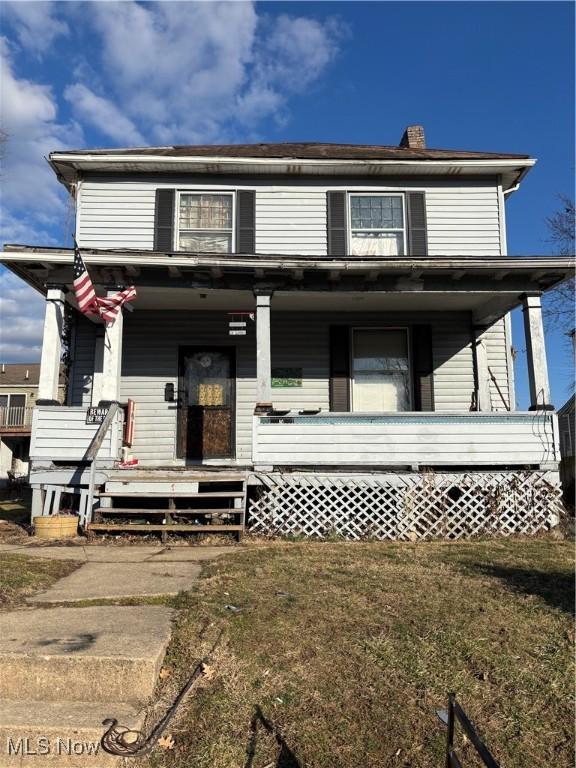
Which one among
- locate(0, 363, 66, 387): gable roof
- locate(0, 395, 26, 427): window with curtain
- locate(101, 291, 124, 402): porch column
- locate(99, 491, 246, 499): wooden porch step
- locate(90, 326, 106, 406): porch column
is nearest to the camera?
locate(99, 491, 246, 499): wooden porch step

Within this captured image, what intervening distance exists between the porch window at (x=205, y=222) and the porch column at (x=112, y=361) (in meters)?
2.30

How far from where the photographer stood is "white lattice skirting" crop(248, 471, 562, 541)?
25.2 ft

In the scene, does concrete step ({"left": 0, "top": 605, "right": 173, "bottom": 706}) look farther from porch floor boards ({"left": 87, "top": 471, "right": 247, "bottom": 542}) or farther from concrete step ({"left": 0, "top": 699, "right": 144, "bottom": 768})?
porch floor boards ({"left": 87, "top": 471, "right": 247, "bottom": 542})

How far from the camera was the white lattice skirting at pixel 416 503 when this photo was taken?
7.67m

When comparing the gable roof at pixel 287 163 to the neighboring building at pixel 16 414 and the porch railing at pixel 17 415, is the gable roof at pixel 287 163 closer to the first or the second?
the neighboring building at pixel 16 414

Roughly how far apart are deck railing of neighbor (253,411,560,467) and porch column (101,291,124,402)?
2.21 m

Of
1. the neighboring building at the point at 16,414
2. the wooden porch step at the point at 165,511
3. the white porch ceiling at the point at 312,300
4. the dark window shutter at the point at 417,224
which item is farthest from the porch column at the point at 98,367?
the neighboring building at the point at 16,414

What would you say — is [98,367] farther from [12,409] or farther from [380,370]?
[12,409]

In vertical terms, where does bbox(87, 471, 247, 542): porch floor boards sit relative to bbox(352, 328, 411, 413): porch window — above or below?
below

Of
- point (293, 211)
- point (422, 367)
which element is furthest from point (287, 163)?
point (422, 367)

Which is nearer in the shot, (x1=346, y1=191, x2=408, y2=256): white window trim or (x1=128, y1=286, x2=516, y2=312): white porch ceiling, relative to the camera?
(x1=128, y1=286, x2=516, y2=312): white porch ceiling

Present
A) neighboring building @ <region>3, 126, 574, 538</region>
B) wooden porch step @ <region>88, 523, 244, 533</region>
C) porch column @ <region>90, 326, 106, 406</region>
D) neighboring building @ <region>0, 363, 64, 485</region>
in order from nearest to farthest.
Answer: wooden porch step @ <region>88, 523, 244, 533</region>
neighboring building @ <region>3, 126, 574, 538</region>
porch column @ <region>90, 326, 106, 406</region>
neighboring building @ <region>0, 363, 64, 485</region>

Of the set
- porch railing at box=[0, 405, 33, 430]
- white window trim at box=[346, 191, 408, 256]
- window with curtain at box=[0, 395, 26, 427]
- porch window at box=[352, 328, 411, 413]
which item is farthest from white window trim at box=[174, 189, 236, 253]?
porch railing at box=[0, 405, 33, 430]

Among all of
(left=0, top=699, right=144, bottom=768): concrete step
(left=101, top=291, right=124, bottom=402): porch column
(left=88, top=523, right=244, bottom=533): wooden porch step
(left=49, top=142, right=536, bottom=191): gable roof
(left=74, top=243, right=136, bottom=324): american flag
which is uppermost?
(left=49, top=142, right=536, bottom=191): gable roof
